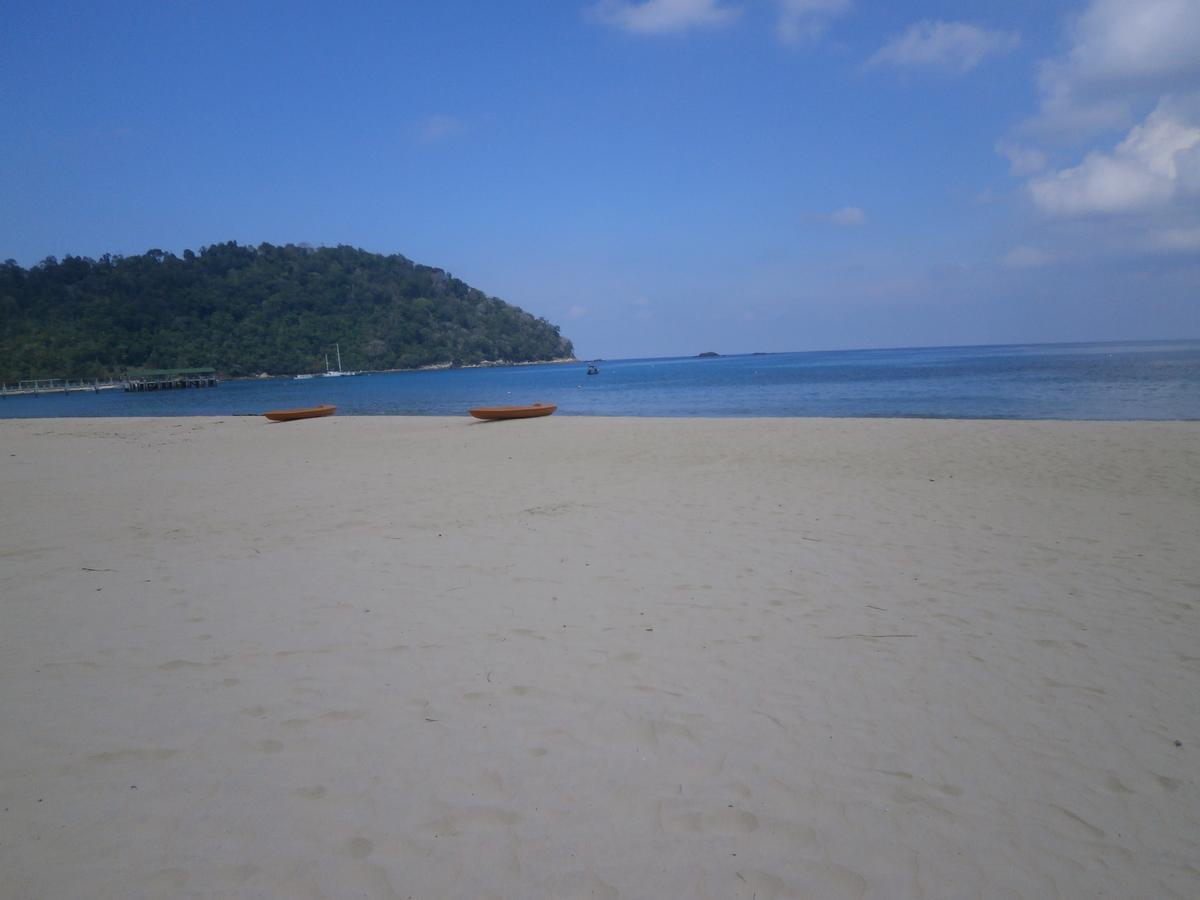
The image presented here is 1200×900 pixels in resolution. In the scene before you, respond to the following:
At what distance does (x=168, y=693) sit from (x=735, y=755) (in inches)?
115

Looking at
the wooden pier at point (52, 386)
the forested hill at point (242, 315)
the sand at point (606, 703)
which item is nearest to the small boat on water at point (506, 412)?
the sand at point (606, 703)

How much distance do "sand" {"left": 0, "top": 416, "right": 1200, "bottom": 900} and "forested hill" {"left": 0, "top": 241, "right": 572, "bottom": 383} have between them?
118232 mm

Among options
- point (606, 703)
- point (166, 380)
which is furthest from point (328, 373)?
point (606, 703)

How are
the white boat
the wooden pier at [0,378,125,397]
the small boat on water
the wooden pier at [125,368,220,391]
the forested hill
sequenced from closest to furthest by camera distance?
the small boat on water → the wooden pier at [125,368,220,391] → the wooden pier at [0,378,125,397] → the forested hill → the white boat

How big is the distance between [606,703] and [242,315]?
142 meters

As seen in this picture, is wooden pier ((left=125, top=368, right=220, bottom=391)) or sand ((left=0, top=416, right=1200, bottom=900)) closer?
sand ((left=0, top=416, right=1200, bottom=900))

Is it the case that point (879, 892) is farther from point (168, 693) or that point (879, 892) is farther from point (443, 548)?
point (443, 548)

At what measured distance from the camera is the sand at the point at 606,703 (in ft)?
7.59

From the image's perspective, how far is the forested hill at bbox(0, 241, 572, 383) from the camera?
102m

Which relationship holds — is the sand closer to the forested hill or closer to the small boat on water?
the small boat on water

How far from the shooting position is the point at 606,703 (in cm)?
333

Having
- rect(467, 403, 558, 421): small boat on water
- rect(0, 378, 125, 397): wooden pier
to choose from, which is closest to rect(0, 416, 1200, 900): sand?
rect(467, 403, 558, 421): small boat on water

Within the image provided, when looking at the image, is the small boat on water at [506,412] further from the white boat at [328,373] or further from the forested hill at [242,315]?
the white boat at [328,373]

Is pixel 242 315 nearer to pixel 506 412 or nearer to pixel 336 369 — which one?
pixel 336 369
